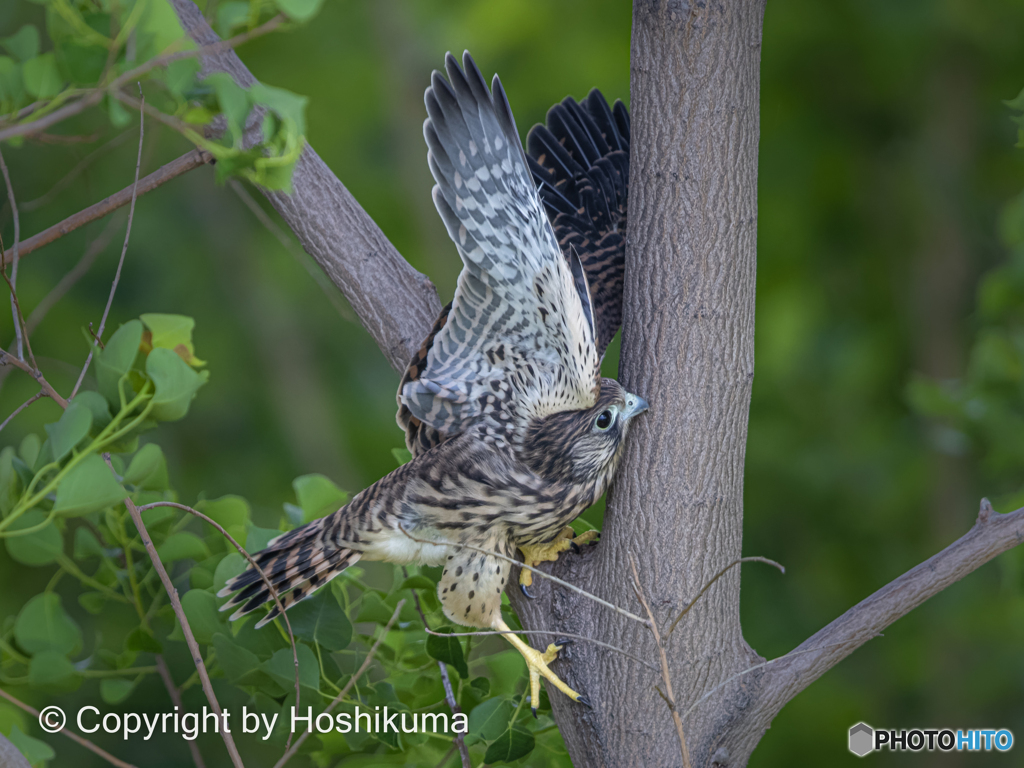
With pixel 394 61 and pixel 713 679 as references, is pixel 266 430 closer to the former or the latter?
pixel 394 61

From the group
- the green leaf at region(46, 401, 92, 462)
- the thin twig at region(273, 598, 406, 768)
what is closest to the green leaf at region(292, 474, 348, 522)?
the thin twig at region(273, 598, 406, 768)

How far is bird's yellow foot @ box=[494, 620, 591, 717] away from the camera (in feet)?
3.93

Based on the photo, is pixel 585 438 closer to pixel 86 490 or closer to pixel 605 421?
pixel 605 421

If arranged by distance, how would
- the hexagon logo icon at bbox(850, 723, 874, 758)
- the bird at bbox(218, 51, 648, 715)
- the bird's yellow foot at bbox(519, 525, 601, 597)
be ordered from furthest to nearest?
the hexagon logo icon at bbox(850, 723, 874, 758) < the bird's yellow foot at bbox(519, 525, 601, 597) < the bird at bbox(218, 51, 648, 715)

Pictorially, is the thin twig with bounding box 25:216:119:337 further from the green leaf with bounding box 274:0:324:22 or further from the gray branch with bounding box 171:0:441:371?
the green leaf with bounding box 274:0:324:22

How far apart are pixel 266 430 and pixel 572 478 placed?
382 cm

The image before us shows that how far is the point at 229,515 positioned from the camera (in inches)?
52.7

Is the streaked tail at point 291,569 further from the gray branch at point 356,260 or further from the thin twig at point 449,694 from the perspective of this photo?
the gray branch at point 356,260

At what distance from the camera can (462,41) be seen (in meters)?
3.33

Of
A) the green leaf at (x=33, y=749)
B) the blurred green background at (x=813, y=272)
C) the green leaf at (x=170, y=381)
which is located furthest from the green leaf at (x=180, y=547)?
the blurred green background at (x=813, y=272)

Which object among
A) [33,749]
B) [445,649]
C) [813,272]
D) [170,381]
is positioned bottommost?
[33,749]

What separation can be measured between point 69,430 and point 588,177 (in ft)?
3.40

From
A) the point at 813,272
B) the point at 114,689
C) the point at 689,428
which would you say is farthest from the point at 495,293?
the point at 813,272

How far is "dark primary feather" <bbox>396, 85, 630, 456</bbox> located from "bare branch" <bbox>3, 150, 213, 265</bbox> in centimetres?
55
